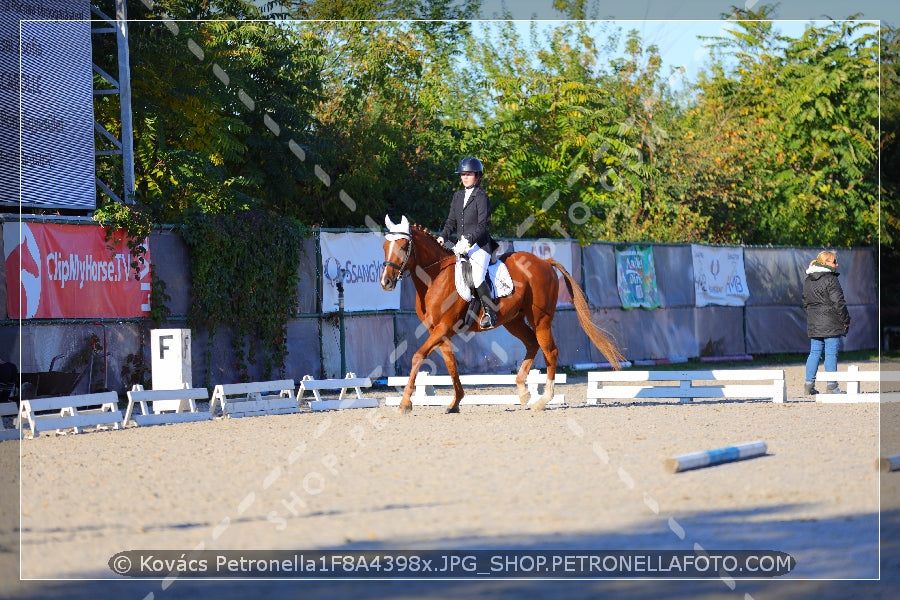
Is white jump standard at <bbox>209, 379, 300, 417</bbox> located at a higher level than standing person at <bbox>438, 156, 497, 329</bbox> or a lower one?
lower

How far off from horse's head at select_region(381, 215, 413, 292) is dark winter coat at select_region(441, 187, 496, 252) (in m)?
0.53

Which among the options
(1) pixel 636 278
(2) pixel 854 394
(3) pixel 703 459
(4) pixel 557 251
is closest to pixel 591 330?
(2) pixel 854 394

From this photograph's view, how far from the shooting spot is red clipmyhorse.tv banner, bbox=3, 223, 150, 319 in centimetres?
1781

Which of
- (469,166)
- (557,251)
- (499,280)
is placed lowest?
(499,280)

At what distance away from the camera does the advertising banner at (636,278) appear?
1145 inches

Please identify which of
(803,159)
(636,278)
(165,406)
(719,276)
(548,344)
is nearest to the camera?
(165,406)

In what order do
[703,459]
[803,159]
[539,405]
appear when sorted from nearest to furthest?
[703,459]
[539,405]
[803,159]

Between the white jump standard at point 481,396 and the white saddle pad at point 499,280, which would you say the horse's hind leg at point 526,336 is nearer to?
the white jump standard at point 481,396

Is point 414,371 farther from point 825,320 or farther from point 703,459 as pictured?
point 825,320

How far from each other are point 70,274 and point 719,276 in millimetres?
18406

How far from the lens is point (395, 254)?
15875mm

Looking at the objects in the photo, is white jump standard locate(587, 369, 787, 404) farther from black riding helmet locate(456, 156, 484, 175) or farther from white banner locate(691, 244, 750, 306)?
white banner locate(691, 244, 750, 306)

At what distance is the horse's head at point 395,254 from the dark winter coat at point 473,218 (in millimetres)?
526

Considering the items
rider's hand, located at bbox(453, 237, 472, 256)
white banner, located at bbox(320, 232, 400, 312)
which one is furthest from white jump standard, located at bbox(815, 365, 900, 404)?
white banner, located at bbox(320, 232, 400, 312)
